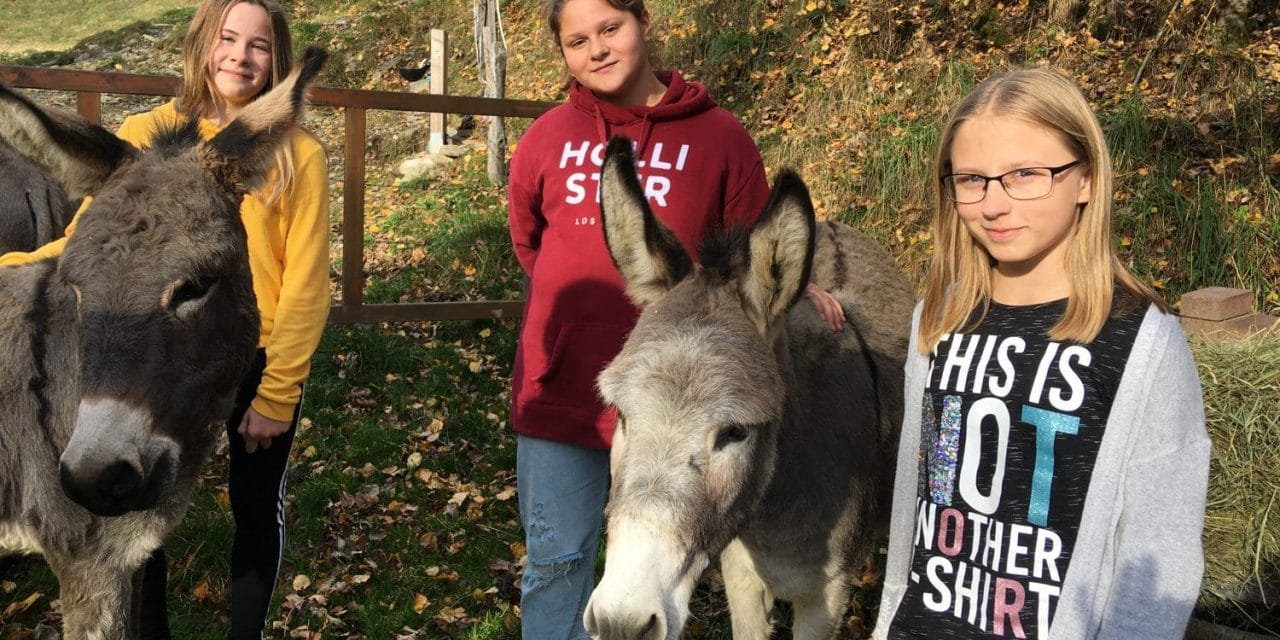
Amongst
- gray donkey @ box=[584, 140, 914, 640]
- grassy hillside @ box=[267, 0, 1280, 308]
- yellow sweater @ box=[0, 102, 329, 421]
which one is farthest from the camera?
grassy hillside @ box=[267, 0, 1280, 308]

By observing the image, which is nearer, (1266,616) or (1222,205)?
(1266,616)

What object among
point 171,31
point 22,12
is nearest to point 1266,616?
point 171,31

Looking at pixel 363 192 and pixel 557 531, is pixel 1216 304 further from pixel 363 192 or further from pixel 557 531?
pixel 363 192

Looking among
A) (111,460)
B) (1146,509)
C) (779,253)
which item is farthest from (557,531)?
(1146,509)

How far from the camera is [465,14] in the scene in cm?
1482

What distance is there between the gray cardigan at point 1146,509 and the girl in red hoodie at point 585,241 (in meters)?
1.18

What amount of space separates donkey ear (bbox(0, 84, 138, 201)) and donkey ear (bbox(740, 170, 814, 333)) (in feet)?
6.14

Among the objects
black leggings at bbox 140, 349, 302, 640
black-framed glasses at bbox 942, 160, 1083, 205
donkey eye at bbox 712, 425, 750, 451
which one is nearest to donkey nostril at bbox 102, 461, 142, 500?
black leggings at bbox 140, 349, 302, 640

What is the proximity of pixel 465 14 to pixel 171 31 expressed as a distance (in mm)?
8098

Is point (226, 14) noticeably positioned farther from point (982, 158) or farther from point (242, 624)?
point (982, 158)

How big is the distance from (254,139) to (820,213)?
5814mm

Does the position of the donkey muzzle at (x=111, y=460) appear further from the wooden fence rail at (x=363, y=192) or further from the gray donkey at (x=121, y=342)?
the wooden fence rail at (x=363, y=192)

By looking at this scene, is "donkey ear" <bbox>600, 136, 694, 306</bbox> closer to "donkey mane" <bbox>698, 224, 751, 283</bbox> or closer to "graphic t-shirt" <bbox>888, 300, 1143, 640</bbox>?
"donkey mane" <bbox>698, 224, 751, 283</bbox>

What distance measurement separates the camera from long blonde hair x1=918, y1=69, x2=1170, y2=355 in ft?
5.85
